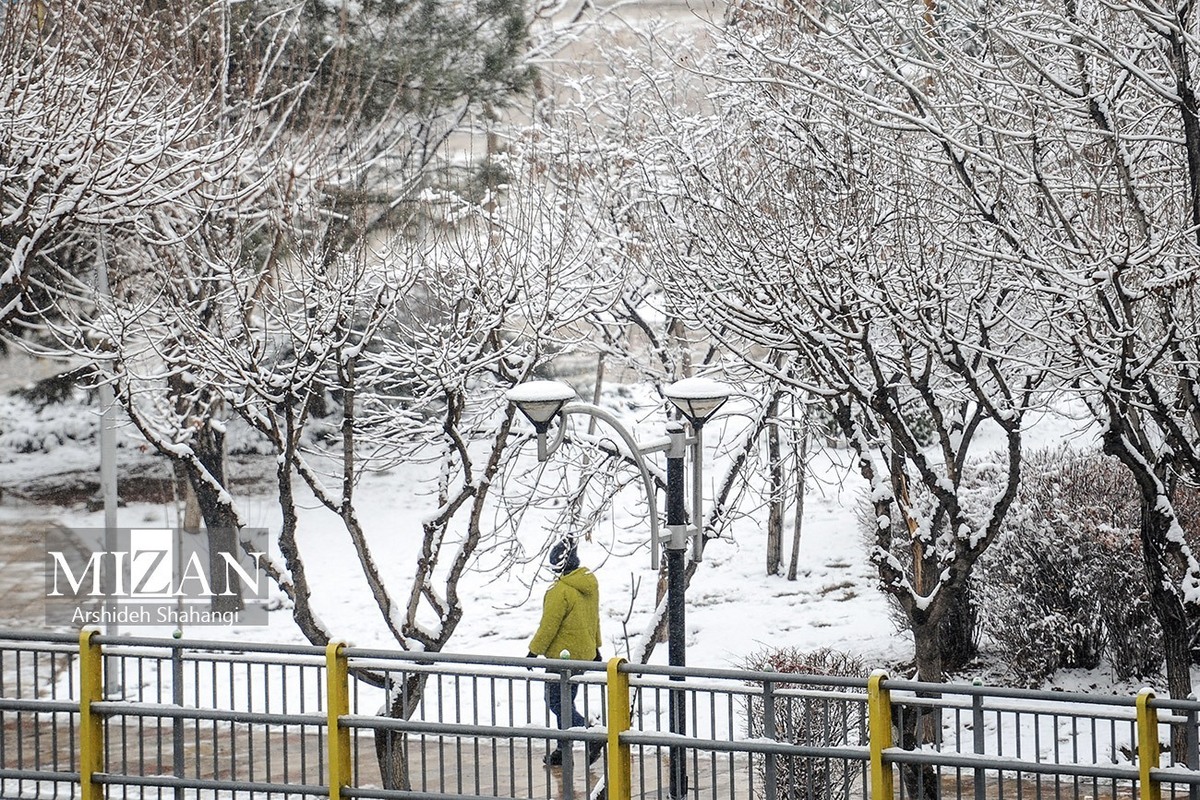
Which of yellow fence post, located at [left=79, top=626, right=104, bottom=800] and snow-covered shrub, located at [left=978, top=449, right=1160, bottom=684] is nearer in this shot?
yellow fence post, located at [left=79, top=626, right=104, bottom=800]

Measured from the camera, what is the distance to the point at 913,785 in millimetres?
11492

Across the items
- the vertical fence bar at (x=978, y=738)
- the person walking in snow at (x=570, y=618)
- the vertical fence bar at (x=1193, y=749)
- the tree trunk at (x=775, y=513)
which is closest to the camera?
the vertical fence bar at (x=1193, y=749)

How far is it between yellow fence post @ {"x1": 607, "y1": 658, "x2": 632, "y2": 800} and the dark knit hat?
3385 millimetres

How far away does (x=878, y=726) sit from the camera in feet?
24.0

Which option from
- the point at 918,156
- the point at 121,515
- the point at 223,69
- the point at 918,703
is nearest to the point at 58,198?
the point at 223,69

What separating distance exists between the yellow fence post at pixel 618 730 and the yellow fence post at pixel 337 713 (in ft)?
5.16

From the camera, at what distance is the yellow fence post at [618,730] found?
302 inches

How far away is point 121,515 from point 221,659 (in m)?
16.3

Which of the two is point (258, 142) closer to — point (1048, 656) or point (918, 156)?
point (918, 156)

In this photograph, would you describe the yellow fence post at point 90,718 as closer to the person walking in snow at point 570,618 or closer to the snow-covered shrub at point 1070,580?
the person walking in snow at point 570,618

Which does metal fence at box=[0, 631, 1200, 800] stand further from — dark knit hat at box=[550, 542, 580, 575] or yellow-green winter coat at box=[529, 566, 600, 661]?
dark knit hat at box=[550, 542, 580, 575]

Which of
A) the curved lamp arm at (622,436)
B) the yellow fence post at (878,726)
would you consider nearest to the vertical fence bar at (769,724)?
the yellow fence post at (878,726)

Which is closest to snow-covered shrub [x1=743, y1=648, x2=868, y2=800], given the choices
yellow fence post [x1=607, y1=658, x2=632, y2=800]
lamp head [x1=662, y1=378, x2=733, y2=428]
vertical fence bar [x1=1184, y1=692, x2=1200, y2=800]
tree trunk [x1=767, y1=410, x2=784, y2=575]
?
yellow fence post [x1=607, y1=658, x2=632, y2=800]

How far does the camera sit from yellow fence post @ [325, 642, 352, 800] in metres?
8.04
